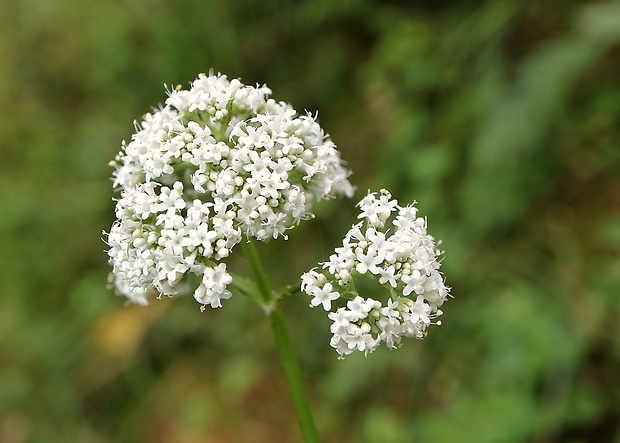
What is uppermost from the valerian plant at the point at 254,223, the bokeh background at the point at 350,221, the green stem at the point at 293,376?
the bokeh background at the point at 350,221

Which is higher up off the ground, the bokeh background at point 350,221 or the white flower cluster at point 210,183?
the bokeh background at point 350,221

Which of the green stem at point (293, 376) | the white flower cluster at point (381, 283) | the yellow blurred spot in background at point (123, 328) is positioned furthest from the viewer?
the yellow blurred spot in background at point (123, 328)

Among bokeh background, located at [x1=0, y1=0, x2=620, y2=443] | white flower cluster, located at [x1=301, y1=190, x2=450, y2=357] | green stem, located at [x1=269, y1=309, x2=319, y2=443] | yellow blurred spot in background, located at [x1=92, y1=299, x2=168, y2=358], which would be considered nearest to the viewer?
white flower cluster, located at [x1=301, y1=190, x2=450, y2=357]

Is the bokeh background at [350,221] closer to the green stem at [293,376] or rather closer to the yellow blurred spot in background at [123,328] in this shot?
the yellow blurred spot in background at [123,328]

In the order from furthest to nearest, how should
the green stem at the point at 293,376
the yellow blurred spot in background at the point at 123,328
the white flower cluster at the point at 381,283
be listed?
the yellow blurred spot in background at the point at 123,328, the green stem at the point at 293,376, the white flower cluster at the point at 381,283

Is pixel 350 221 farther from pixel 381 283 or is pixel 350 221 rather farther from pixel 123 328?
pixel 381 283

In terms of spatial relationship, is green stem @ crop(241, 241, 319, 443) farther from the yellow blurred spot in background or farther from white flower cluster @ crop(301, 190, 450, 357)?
the yellow blurred spot in background

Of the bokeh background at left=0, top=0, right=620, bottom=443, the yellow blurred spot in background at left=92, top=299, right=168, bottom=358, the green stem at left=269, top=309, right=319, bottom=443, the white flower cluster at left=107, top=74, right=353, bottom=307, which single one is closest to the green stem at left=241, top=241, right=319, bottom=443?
the green stem at left=269, top=309, right=319, bottom=443

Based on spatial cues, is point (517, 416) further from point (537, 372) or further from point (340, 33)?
point (340, 33)

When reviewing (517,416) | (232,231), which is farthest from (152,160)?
(517,416)

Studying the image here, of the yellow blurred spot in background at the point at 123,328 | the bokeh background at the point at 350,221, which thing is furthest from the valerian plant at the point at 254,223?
the yellow blurred spot in background at the point at 123,328
